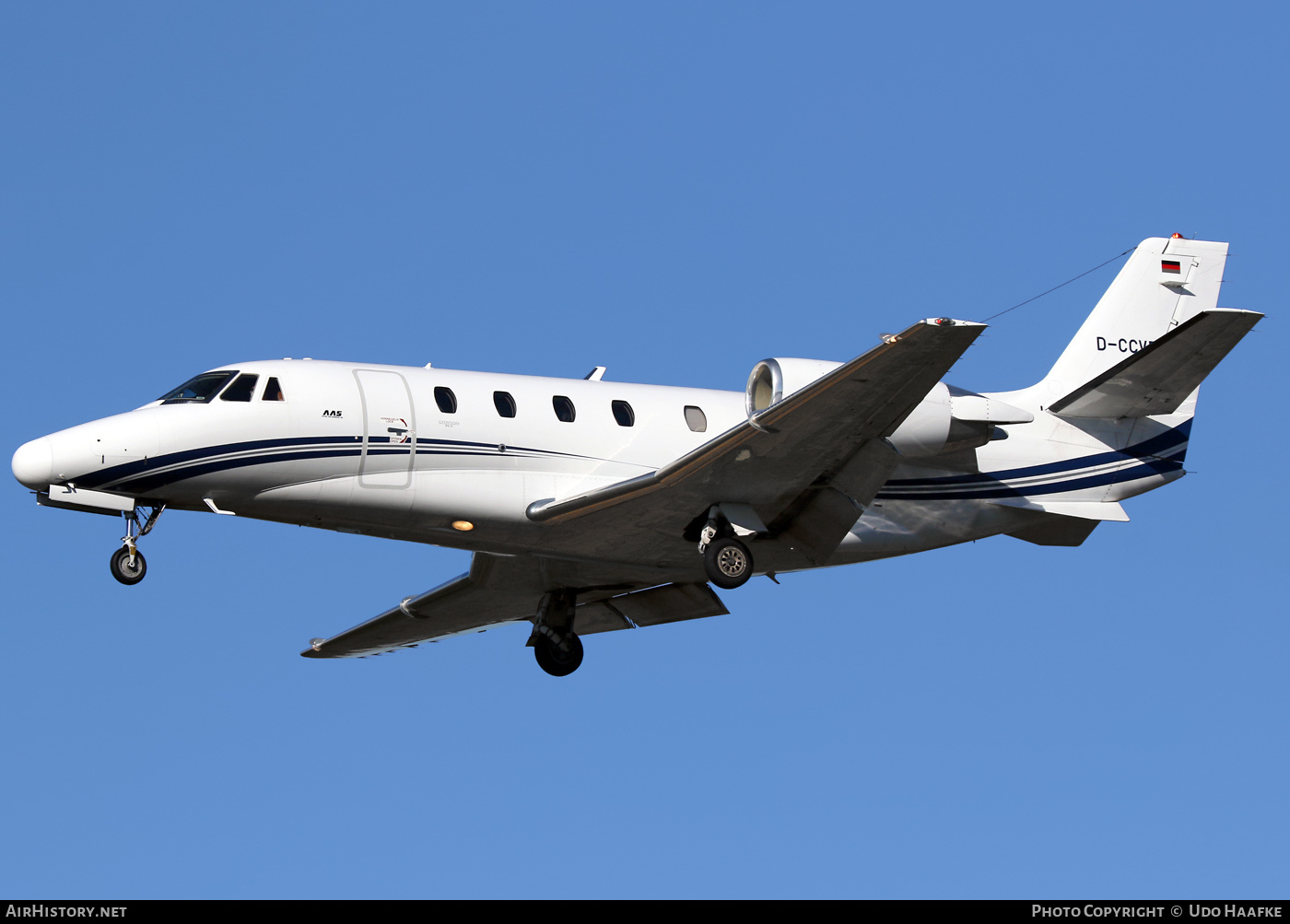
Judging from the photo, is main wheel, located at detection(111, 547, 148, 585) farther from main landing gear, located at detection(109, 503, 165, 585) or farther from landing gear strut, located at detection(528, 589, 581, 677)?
landing gear strut, located at detection(528, 589, 581, 677)

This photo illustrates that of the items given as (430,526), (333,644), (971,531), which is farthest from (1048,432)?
(333,644)

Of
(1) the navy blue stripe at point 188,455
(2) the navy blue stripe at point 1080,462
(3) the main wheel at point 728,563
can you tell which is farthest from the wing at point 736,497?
(1) the navy blue stripe at point 188,455

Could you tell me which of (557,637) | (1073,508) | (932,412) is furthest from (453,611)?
(1073,508)

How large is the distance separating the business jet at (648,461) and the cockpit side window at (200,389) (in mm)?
35

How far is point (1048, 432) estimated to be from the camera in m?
24.0

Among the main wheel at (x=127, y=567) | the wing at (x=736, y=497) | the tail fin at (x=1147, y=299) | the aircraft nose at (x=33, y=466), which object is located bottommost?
the main wheel at (x=127, y=567)

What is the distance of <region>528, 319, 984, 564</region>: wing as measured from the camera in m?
19.1

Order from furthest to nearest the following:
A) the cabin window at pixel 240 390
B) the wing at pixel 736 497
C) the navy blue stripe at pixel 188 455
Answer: the cabin window at pixel 240 390, the navy blue stripe at pixel 188 455, the wing at pixel 736 497

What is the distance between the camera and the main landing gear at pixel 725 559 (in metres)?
21.3

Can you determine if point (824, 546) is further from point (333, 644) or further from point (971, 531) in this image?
point (333, 644)

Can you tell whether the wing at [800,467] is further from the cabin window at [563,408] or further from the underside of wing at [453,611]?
the underside of wing at [453,611]

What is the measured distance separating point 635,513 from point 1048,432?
6.46 m
